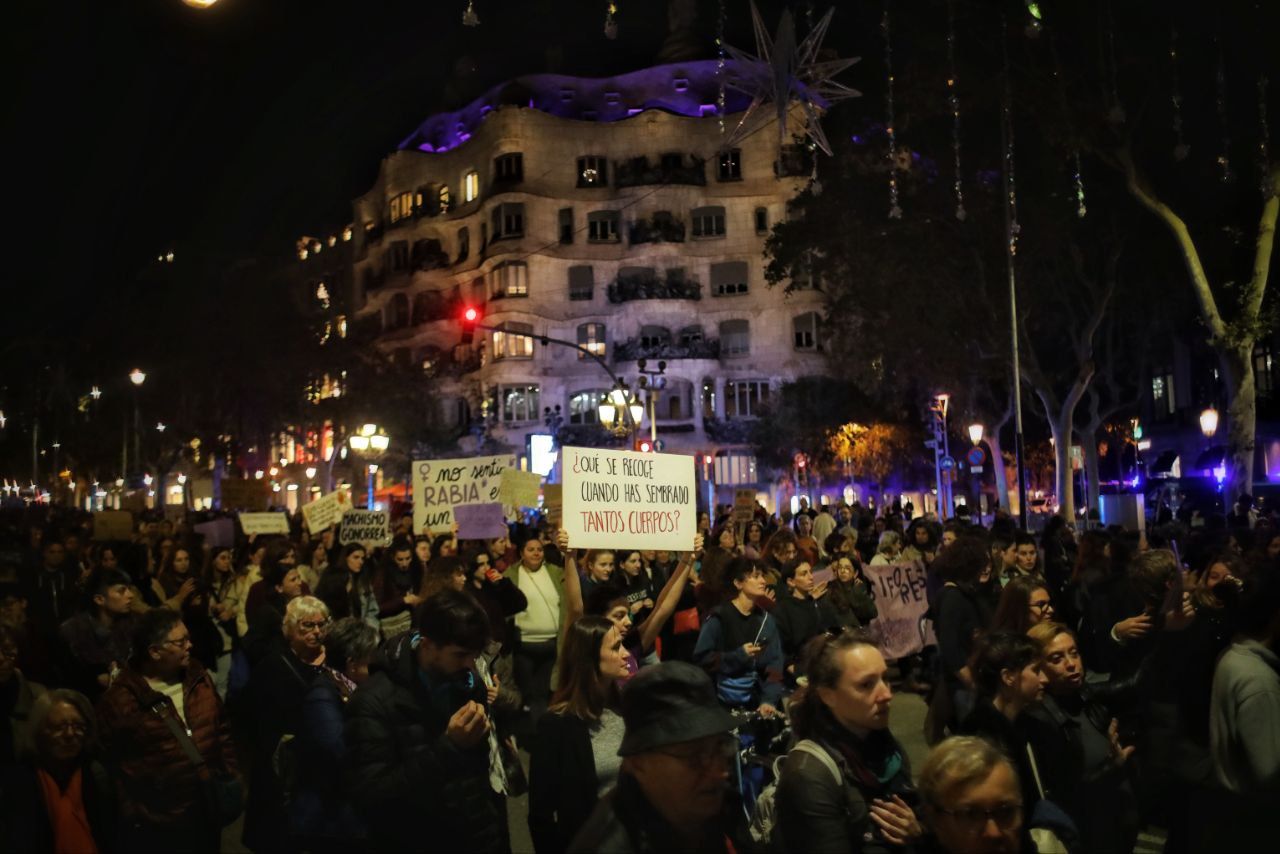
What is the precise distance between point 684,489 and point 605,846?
5503 mm

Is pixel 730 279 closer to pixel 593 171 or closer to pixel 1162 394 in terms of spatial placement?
pixel 593 171

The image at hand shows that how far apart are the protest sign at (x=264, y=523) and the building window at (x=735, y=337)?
4389 cm

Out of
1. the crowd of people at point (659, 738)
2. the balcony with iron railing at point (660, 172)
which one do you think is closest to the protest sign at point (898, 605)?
the crowd of people at point (659, 738)

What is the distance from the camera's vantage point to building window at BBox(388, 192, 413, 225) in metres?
70.2

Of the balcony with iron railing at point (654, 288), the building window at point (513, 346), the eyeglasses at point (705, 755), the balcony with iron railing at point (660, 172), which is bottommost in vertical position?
the eyeglasses at point (705, 755)

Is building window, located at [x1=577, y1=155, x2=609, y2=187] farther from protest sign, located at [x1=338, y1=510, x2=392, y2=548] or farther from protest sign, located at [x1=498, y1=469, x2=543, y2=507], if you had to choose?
protest sign, located at [x1=498, y1=469, x2=543, y2=507]

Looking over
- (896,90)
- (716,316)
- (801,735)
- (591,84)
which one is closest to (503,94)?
(591,84)

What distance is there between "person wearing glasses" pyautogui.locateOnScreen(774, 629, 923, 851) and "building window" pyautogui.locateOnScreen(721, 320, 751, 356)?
57.8 m

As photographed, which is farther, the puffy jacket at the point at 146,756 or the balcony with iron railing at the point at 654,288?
the balcony with iron railing at the point at 654,288

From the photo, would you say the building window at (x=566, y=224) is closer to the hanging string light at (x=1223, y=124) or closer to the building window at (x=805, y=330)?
the building window at (x=805, y=330)

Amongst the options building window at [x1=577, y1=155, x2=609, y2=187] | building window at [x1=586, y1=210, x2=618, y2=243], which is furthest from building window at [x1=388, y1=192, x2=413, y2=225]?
building window at [x1=586, y1=210, x2=618, y2=243]

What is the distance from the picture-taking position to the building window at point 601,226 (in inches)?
2479

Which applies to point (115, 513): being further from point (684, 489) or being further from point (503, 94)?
point (503, 94)

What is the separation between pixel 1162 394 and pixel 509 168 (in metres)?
32.6
